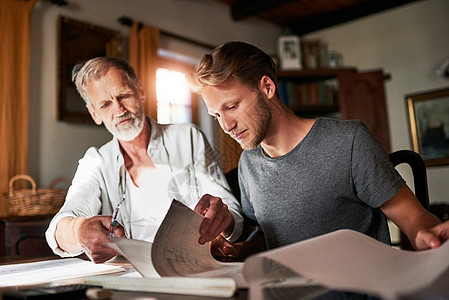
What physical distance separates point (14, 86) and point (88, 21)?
1.02m

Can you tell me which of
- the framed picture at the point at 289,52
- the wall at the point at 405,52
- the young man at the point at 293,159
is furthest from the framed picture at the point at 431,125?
the young man at the point at 293,159

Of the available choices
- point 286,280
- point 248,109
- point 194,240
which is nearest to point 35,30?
point 248,109

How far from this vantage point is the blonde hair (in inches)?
35.7

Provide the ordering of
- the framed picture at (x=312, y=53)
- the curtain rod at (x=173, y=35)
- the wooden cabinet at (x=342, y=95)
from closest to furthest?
the curtain rod at (x=173, y=35)
the wooden cabinet at (x=342, y=95)
the framed picture at (x=312, y=53)

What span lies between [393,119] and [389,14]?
107cm

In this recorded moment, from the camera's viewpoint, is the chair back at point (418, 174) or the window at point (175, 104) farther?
the window at point (175, 104)

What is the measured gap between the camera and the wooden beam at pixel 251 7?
12.3ft

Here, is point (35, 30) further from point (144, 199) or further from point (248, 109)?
point (248, 109)

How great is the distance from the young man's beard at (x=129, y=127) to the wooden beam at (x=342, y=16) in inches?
144

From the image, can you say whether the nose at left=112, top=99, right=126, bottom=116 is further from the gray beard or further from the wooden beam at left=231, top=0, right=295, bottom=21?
the wooden beam at left=231, top=0, right=295, bottom=21

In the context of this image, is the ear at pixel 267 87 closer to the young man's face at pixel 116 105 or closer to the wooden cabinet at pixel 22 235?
the young man's face at pixel 116 105

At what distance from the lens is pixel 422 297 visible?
0.40 meters

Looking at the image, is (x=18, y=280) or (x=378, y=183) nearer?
(x=18, y=280)

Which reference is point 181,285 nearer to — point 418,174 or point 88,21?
point 418,174
